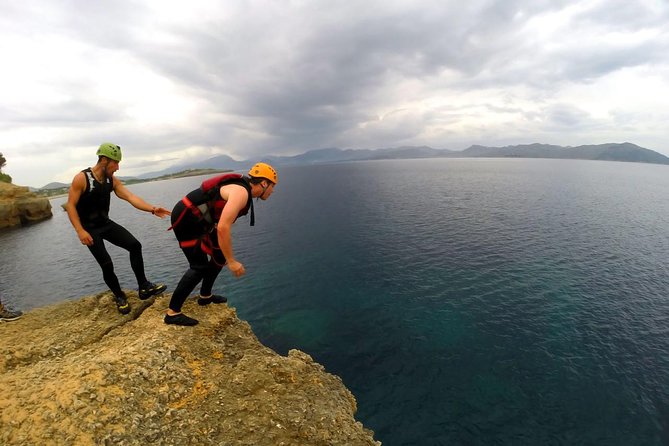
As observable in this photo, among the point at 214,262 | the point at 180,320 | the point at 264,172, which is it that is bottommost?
the point at 180,320

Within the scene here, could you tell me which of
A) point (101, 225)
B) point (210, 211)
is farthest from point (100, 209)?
point (210, 211)

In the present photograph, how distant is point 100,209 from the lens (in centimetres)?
875

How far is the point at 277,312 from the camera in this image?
98.8 ft

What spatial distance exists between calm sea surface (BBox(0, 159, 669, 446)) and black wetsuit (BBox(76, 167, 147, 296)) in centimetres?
1651

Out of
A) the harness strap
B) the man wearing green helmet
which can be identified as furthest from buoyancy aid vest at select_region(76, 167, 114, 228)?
the harness strap

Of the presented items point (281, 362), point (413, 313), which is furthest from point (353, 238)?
point (281, 362)

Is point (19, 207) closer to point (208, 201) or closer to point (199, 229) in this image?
point (199, 229)

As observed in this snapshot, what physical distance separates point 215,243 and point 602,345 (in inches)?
1278

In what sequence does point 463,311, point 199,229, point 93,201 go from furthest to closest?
point 463,311 < point 93,201 < point 199,229

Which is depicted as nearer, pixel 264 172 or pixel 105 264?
pixel 264 172

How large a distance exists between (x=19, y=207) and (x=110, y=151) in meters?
113

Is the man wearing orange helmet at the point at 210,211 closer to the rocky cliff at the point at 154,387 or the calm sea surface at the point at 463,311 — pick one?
the rocky cliff at the point at 154,387

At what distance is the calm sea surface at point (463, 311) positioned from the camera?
18625 millimetres

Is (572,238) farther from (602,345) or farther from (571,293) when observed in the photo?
(602,345)
